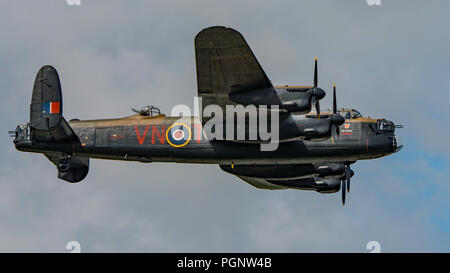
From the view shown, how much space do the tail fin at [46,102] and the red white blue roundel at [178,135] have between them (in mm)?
4186

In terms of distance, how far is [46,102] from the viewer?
111 ft

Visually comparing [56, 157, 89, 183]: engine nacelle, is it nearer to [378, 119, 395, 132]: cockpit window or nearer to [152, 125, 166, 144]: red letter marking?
[152, 125, 166, 144]: red letter marking

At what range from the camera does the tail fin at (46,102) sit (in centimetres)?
3384

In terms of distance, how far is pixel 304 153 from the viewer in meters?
34.0

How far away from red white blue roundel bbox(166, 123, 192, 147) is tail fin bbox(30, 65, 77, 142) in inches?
165

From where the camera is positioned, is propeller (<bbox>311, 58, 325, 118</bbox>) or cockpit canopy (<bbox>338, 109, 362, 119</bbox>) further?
cockpit canopy (<bbox>338, 109, 362, 119</bbox>)

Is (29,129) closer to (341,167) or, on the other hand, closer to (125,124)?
(125,124)

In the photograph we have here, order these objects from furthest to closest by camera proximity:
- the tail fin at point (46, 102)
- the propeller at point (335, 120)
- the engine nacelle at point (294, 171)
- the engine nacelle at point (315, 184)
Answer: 1. the engine nacelle at point (315, 184)
2. the engine nacelle at point (294, 171)
3. the tail fin at point (46, 102)
4. the propeller at point (335, 120)

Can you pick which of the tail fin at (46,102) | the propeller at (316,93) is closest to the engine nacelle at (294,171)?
the propeller at (316,93)

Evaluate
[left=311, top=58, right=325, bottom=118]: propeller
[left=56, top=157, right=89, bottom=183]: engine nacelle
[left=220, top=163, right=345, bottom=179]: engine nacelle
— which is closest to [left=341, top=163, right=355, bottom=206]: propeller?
[left=220, top=163, right=345, bottom=179]: engine nacelle

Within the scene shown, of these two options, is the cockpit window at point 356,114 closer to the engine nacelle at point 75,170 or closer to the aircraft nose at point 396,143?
the aircraft nose at point 396,143

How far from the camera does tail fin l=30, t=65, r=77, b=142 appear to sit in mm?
33844

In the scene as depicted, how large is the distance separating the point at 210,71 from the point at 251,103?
1.85 m

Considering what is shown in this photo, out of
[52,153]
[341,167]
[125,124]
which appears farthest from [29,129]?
[341,167]
